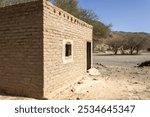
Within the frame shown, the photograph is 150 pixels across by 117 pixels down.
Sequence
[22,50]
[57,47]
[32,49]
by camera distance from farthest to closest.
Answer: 1. [57,47]
2. [22,50]
3. [32,49]

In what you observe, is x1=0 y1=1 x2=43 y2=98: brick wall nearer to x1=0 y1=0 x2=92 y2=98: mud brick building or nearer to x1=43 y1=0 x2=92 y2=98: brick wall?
x1=0 y1=0 x2=92 y2=98: mud brick building

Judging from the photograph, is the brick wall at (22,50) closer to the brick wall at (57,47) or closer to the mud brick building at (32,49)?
the mud brick building at (32,49)

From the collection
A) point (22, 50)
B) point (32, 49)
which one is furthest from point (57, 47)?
point (22, 50)

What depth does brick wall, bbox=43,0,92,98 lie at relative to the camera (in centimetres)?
652

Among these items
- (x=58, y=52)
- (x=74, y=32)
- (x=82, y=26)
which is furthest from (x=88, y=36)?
(x=58, y=52)

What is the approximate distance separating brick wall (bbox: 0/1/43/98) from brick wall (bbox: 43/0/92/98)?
228 mm

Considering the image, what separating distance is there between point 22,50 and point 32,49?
1.42 feet

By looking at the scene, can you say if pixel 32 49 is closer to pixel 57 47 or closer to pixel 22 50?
pixel 22 50

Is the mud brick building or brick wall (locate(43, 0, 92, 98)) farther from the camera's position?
brick wall (locate(43, 0, 92, 98))

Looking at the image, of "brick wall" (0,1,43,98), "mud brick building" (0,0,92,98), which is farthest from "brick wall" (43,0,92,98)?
"brick wall" (0,1,43,98)

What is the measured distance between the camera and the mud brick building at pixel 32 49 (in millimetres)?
6340

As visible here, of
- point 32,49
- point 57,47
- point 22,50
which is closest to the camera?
point 32,49

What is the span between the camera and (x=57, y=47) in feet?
23.9

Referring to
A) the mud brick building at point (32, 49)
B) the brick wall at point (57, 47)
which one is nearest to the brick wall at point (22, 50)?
the mud brick building at point (32, 49)
